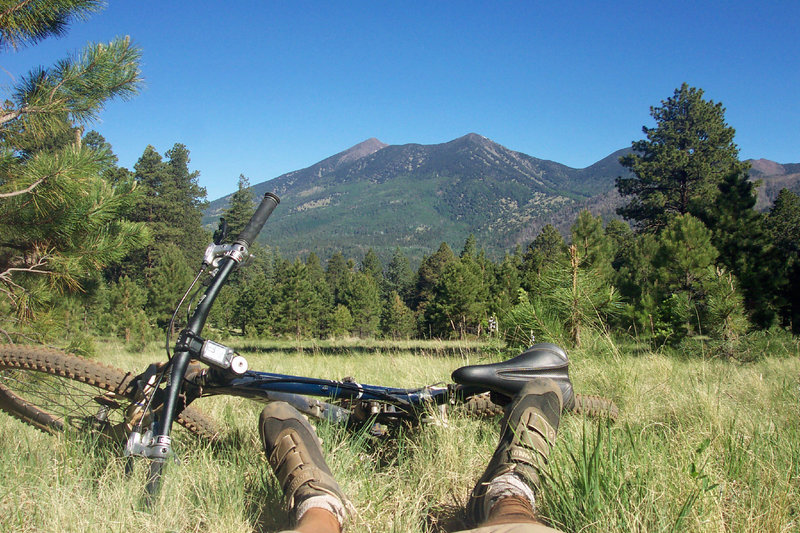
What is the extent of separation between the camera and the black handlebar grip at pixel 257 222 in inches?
79.4

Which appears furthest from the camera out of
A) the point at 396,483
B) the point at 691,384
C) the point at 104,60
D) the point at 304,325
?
the point at 304,325

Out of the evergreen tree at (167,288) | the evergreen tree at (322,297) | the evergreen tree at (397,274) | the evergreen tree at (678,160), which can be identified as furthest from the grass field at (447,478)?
the evergreen tree at (397,274)

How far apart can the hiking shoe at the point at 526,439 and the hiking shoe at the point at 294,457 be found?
0.43m

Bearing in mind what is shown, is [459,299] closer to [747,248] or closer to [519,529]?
[747,248]

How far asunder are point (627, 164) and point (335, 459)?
35.7 m

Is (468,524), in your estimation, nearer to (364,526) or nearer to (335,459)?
(364,526)

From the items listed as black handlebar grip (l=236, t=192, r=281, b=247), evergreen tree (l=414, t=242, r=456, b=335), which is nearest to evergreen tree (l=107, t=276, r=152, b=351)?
black handlebar grip (l=236, t=192, r=281, b=247)

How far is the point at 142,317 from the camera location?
22.2 metres

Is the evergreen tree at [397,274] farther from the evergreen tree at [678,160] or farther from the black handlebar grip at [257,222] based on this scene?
the black handlebar grip at [257,222]

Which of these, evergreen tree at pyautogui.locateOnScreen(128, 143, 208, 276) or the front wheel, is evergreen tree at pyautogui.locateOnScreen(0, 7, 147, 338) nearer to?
the front wheel

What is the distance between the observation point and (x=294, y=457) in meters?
1.65

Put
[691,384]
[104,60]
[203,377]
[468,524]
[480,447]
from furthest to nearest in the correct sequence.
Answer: [104,60], [691,384], [480,447], [203,377], [468,524]

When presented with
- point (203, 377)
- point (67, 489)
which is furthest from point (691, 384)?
point (67, 489)

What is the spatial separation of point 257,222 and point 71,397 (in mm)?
1393
